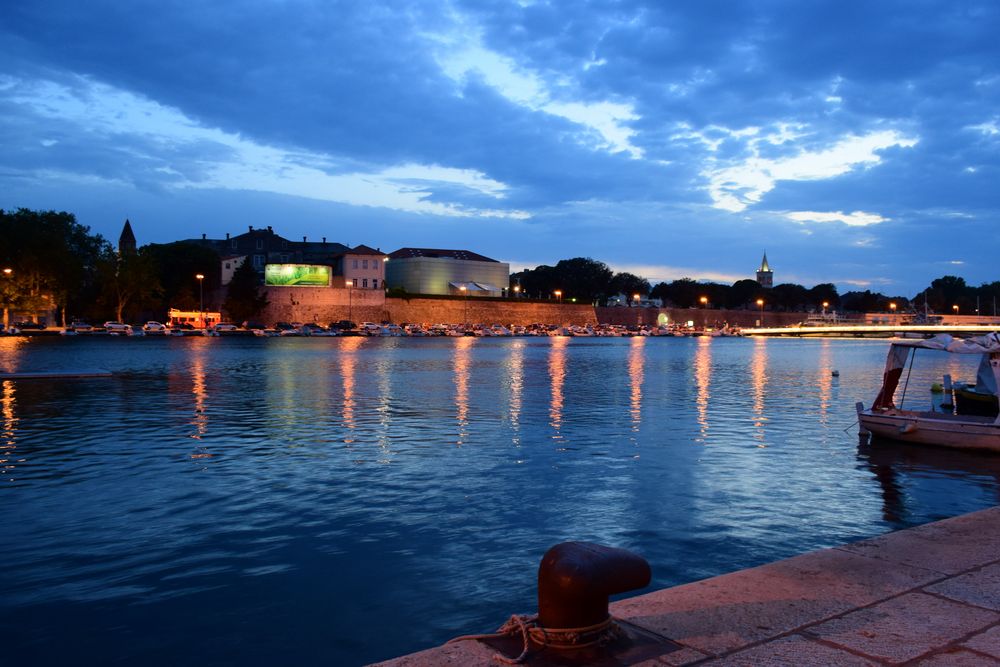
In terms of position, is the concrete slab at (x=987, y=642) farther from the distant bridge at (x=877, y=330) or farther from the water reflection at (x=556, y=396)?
the distant bridge at (x=877, y=330)

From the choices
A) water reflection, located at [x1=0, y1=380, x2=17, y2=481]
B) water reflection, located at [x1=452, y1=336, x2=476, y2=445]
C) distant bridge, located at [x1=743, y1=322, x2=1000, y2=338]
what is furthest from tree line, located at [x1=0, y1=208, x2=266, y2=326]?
distant bridge, located at [x1=743, y1=322, x2=1000, y2=338]

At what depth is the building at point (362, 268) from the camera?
114 metres

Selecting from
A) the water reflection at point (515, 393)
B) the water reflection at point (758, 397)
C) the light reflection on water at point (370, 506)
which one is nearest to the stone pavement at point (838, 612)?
the light reflection on water at point (370, 506)

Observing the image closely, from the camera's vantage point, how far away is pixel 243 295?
334 feet

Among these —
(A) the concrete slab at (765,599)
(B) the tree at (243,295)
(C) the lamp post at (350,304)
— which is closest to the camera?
(A) the concrete slab at (765,599)

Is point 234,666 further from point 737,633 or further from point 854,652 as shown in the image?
point 854,652

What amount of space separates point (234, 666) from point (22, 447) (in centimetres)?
1237

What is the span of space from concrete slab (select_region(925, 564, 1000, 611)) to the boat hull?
458 inches

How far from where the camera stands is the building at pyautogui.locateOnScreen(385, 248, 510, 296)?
422 ft

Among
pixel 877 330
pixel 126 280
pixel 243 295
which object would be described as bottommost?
pixel 877 330

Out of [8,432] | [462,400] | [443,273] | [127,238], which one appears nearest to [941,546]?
[8,432]

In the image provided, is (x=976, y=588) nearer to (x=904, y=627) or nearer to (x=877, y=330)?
(x=904, y=627)

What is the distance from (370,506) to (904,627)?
25.6 ft

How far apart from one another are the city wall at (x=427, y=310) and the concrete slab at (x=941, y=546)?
104 m
